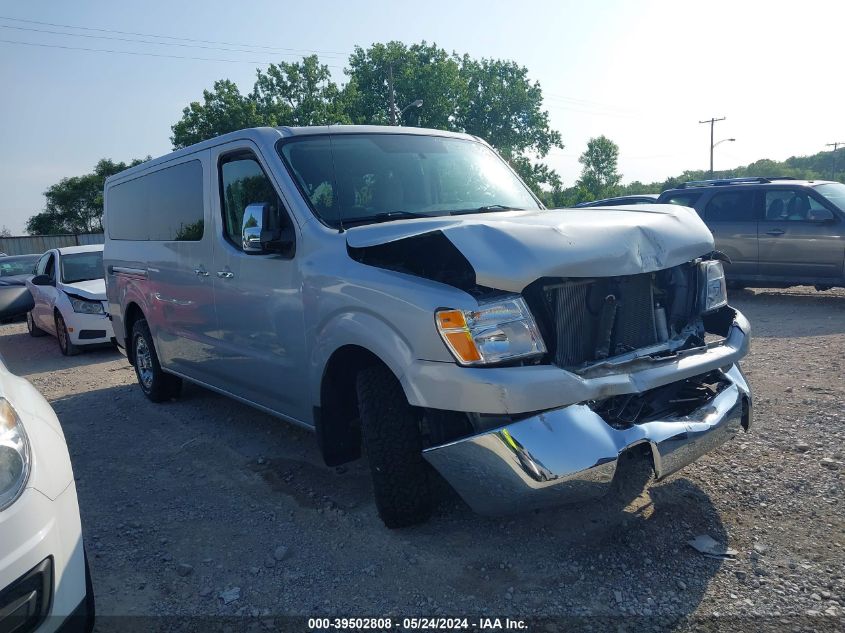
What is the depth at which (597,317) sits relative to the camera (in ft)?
9.97

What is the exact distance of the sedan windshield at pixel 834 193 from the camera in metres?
9.62

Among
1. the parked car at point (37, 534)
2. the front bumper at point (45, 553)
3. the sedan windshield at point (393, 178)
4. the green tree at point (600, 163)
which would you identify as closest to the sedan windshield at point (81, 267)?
the sedan windshield at point (393, 178)

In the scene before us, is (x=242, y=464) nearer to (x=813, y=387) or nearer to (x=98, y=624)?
(x=98, y=624)

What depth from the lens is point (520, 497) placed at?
266 centimetres

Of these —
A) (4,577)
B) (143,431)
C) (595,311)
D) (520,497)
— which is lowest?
(143,431)

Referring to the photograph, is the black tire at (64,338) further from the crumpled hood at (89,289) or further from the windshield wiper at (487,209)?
the windshield wiper at (487,209)

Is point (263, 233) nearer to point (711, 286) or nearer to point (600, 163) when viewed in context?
point (711, 286)

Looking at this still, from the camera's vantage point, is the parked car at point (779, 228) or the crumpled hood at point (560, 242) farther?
the parked car at point (779, 228)

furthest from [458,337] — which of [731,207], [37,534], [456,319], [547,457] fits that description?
[731,207]

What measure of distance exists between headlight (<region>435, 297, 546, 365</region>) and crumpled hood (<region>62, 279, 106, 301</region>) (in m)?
8.04

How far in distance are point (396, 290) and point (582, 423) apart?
1.00 metres

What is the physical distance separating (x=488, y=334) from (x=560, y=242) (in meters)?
0.53

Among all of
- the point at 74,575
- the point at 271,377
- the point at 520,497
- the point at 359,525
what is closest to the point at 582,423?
the point at 520,497

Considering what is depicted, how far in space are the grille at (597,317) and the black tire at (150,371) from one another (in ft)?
13.9
